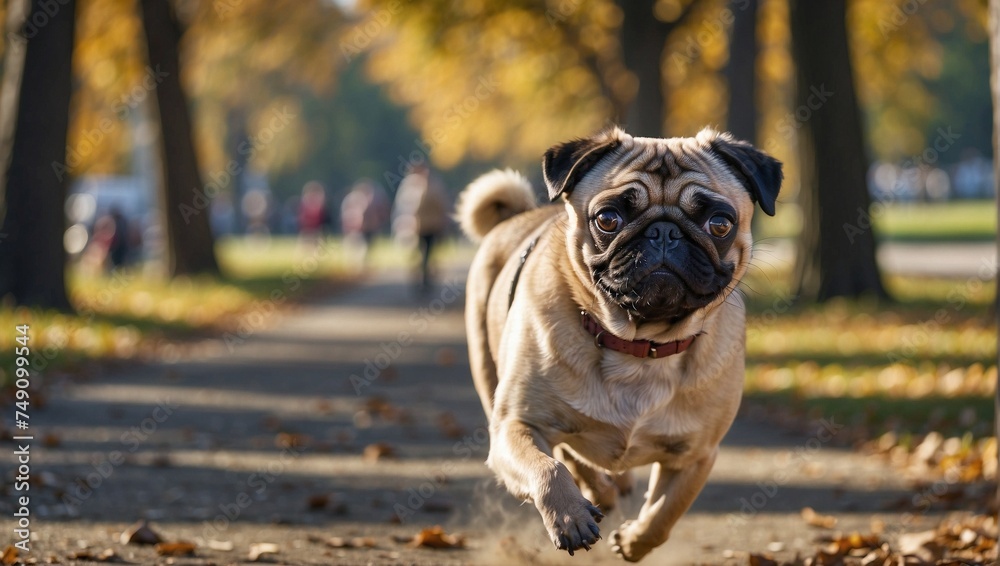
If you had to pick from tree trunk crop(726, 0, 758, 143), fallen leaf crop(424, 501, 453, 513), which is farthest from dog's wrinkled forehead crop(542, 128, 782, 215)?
tree trunk crop(726, 0, 758, 143)

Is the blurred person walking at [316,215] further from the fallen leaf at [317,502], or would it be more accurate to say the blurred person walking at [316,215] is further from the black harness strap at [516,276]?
the black harness strap at [516,276]

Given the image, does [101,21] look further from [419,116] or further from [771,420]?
[771,420]

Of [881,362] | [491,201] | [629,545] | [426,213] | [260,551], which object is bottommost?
[426,213]

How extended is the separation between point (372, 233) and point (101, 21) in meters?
12.8

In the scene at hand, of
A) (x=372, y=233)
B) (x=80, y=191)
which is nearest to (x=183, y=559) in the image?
(x=372, y=233)

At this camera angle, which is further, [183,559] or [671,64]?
[671,64]

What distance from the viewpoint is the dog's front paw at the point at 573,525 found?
14.2 ft

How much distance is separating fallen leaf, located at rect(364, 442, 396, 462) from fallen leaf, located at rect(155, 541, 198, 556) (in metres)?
2.93

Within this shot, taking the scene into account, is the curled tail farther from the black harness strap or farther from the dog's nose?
the dog's nose

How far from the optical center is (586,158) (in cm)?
498

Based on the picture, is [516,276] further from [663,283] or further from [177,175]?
[177,175]

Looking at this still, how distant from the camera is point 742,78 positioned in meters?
23.0

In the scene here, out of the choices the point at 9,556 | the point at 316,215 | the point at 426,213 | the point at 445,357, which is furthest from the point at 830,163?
the point at 316,215

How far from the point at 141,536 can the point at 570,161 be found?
2663mm
